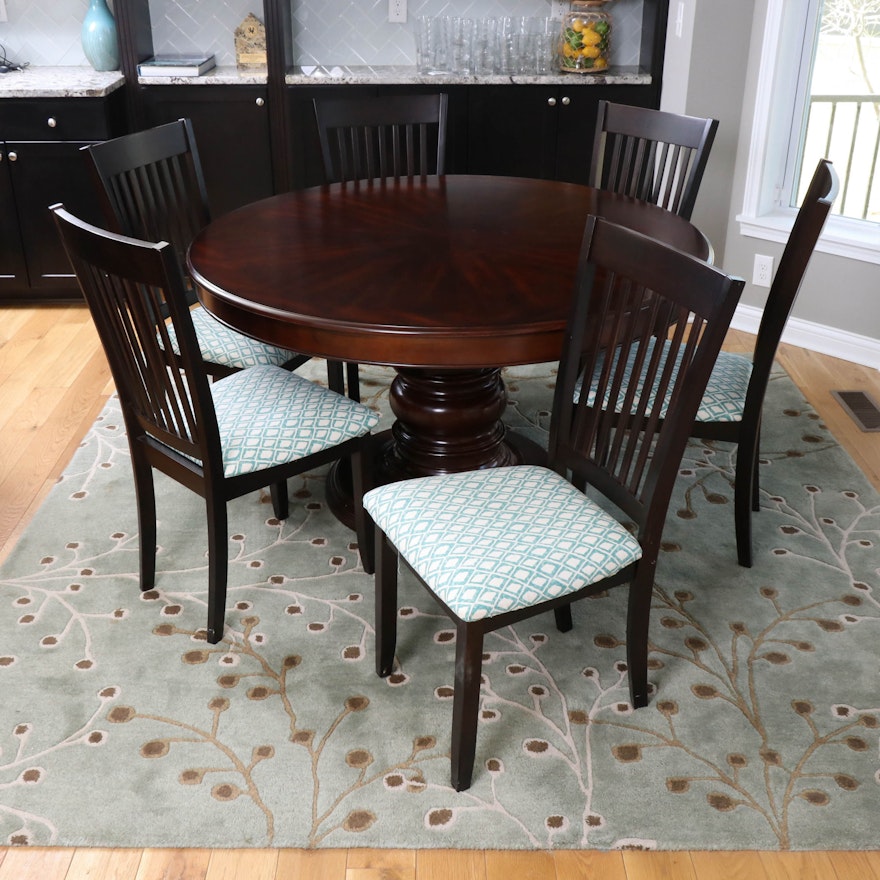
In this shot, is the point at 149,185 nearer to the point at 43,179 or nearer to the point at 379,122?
the point at 379,122

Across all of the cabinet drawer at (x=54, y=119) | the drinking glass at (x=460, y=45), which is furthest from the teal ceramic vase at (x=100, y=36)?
the drinking glass at (x=460, y=45)

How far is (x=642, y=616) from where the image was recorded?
196 centimetres

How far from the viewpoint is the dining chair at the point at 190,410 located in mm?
1922

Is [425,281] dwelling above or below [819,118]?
below

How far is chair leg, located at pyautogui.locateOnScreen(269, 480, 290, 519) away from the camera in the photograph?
2.68m

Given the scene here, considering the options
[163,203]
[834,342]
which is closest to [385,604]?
[163,203]

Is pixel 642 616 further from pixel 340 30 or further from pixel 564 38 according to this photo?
pixel 340 30

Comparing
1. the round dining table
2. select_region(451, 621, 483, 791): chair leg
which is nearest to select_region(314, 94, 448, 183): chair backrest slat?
the round dining table

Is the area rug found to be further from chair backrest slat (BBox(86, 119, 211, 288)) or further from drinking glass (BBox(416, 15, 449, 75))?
drinking glass (BBox(416, 15, 449, 75))

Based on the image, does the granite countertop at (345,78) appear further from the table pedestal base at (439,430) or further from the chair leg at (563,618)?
the chair leg at (563,618)

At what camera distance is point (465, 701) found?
178 cm

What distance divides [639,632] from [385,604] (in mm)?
530

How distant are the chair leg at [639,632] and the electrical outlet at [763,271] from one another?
90.7 inches

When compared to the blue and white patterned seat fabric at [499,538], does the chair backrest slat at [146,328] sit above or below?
above
